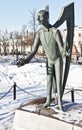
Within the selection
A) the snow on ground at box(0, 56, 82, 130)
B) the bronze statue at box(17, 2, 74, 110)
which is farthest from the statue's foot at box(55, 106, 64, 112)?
the snow on ground at box(0, 56, 82, 130)

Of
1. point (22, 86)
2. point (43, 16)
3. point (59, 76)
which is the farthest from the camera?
point (22, 86)

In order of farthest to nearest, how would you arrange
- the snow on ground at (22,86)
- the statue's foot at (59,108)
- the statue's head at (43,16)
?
the snow on ground at (22,86) → the statue's foot at (59,108) → the statue's head at (43,16)

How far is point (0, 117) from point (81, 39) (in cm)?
5592

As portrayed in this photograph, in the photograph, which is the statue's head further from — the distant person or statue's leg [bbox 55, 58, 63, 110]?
statue's leg [bbox 55, 58, 63, 110]

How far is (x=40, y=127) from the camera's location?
612cm

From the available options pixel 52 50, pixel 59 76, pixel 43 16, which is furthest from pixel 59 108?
pixel 43 16

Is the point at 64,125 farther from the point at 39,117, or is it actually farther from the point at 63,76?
the point at 63,76

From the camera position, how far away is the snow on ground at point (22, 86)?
9.48 m

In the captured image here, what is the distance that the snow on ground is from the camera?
948 cm

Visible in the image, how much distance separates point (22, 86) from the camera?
624 inches

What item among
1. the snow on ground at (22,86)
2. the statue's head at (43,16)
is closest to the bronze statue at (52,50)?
the statue's head at (43,16)

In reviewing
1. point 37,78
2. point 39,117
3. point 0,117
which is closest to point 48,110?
point 39,117

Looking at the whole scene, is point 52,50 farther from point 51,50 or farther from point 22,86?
point 22,86

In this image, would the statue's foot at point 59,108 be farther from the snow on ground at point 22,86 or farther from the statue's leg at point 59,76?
the snow on ground at point 22,86
